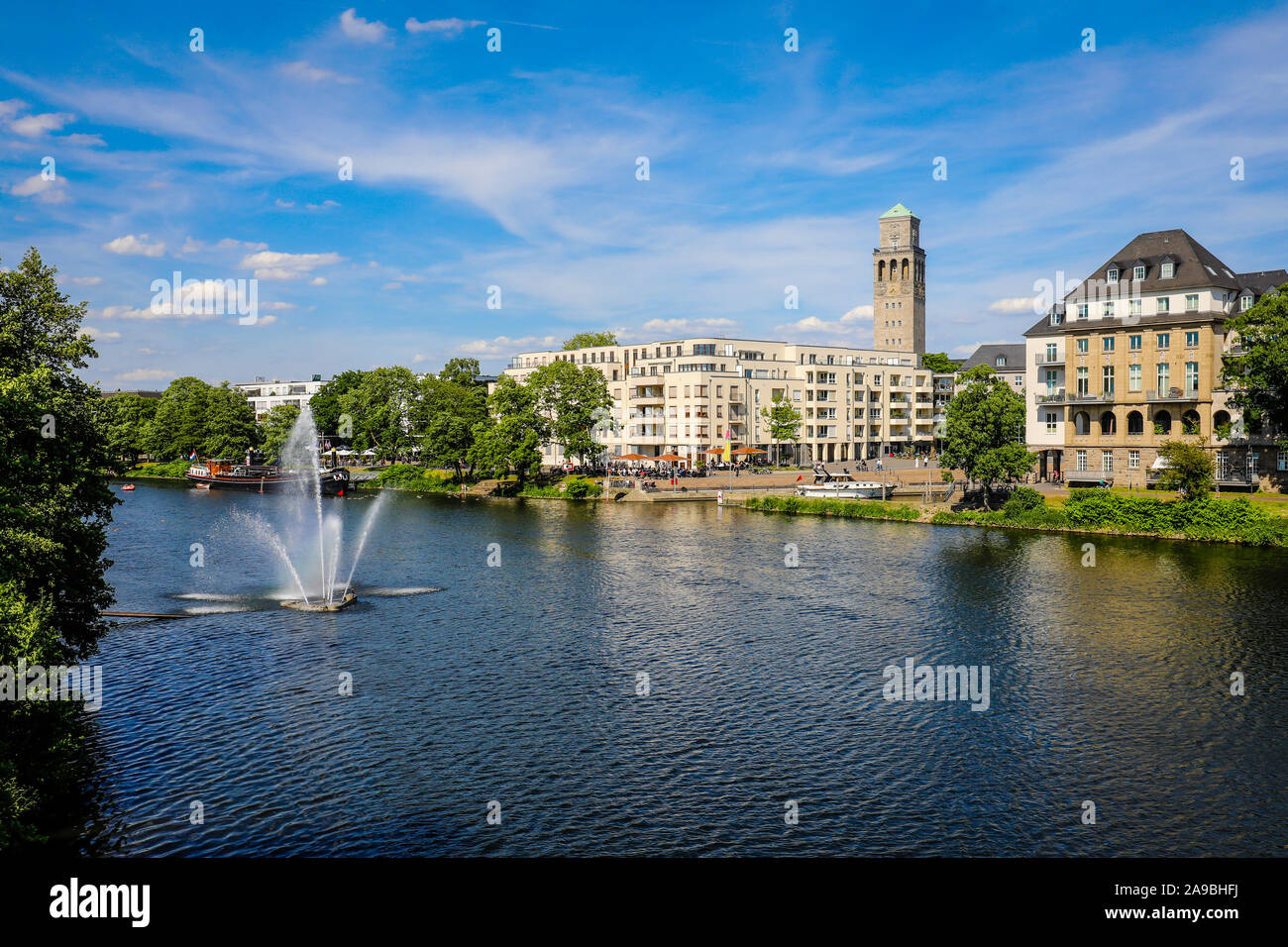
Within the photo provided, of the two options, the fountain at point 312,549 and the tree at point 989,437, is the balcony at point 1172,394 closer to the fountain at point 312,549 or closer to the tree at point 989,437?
the tree at point 989,437

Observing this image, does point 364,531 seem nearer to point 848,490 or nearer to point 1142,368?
point 848,490

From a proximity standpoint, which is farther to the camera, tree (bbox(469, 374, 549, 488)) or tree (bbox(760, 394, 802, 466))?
tree (bbox(760, 394, 802, 466))

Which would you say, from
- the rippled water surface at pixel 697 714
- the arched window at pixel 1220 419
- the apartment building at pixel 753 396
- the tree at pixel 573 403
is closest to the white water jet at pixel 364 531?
the rippled water surface at pixel 697 714

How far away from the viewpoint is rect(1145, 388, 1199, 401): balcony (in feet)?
313

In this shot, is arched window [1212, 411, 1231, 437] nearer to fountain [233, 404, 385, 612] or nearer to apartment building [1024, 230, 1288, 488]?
apartment building [1024, 230, 1288, 488]

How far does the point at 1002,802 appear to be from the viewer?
28719 millimetres

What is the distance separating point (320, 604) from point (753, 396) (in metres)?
118

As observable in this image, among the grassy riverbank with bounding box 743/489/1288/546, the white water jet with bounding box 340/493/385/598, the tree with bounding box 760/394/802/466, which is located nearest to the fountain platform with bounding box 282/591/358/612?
the white water jet with bounding box 340/493/385/598

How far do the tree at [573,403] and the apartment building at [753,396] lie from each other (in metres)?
8.81

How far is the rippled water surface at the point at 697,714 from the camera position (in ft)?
88.8
